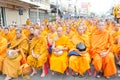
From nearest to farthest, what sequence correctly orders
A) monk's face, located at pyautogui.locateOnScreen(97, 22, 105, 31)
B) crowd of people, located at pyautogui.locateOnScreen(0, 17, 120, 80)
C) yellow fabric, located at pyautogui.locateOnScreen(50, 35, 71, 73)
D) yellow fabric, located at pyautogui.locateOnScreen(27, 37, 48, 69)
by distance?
crowd of people, located at pyautogui.locateOnScreen(0, 17, 120, 80) < yellow fabric, located at pyautogui.locateOnScreen(50, 35, 71, 73) < monk's face, located at pyautogui.locateOnScreen(97, 22, 105, 31) < yellow fabric, located at pyautogui.locateOnScreen(27, 37, 48, 69)

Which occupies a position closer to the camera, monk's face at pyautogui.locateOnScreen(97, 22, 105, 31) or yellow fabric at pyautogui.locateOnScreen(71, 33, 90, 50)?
monk's face at pyautogui.locateOnScreen(97, 22, 105, 31)

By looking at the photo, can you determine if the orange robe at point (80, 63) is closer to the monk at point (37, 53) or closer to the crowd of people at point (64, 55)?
the crowd of people at point (64, 55)

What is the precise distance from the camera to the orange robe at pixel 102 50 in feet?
19.6

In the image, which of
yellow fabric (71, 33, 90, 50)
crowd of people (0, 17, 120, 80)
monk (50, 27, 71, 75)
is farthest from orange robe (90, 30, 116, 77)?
monk (50, 27, 71, 75)

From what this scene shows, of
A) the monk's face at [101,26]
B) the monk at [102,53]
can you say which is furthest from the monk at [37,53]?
the monk's face at [101,26]

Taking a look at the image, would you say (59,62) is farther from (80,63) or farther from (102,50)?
(102,50)

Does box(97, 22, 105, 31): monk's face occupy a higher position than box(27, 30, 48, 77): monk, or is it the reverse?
box(97, 22, 105, 31): monk's face

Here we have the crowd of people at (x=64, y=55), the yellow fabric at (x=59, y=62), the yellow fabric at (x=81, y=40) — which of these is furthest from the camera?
the yellow fabric at (x=81, y=40)

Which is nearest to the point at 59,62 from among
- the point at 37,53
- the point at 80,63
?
the point at 80,63

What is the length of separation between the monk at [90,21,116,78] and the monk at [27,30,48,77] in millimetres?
1303

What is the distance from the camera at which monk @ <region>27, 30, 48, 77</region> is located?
646cm

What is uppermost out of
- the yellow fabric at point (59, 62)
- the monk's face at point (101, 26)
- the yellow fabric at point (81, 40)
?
the monk's face at point (101, 26)

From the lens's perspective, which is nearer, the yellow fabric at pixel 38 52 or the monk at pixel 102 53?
the monk at pixel 102 53

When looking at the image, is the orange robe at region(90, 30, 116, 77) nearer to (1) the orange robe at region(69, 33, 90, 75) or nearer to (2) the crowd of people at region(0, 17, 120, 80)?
(2) the crowd of people at region(0, 17, 120, 80)
